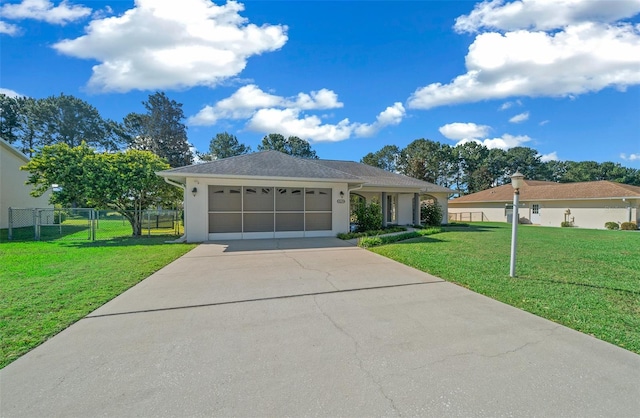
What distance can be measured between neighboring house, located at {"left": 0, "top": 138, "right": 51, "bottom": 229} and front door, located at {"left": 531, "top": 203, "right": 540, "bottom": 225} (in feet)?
121

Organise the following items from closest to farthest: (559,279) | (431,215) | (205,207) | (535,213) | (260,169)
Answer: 1. (559,279)
2. (205,207)
3. (260,169)
4. (431,215)
5. (535,213)

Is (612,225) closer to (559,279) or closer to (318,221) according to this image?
(559,279)

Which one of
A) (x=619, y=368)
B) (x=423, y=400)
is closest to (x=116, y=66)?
(x=423, y=400)

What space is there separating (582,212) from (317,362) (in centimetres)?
2944

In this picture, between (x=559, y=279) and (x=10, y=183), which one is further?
(x=10, y=183)

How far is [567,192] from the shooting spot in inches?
945

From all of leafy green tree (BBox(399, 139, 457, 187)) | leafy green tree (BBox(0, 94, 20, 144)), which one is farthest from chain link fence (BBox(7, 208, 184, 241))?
leafy green tree (BBox(399, 139, 457, 187))

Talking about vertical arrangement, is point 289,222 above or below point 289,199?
below

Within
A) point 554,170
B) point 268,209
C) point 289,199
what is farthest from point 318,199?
point 554,170

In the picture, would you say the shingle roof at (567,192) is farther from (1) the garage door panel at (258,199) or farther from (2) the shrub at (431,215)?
(1) the garage door panel at (258,199)

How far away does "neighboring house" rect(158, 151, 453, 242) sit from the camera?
1073 centimetres

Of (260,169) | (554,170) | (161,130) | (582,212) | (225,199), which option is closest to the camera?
(225,199)

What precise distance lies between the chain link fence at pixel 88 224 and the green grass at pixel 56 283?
3.38 meters

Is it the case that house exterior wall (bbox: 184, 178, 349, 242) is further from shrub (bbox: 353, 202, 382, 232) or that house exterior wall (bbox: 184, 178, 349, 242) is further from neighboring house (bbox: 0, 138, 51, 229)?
neighboring house (bbox: 0, 138, 51, 229)
